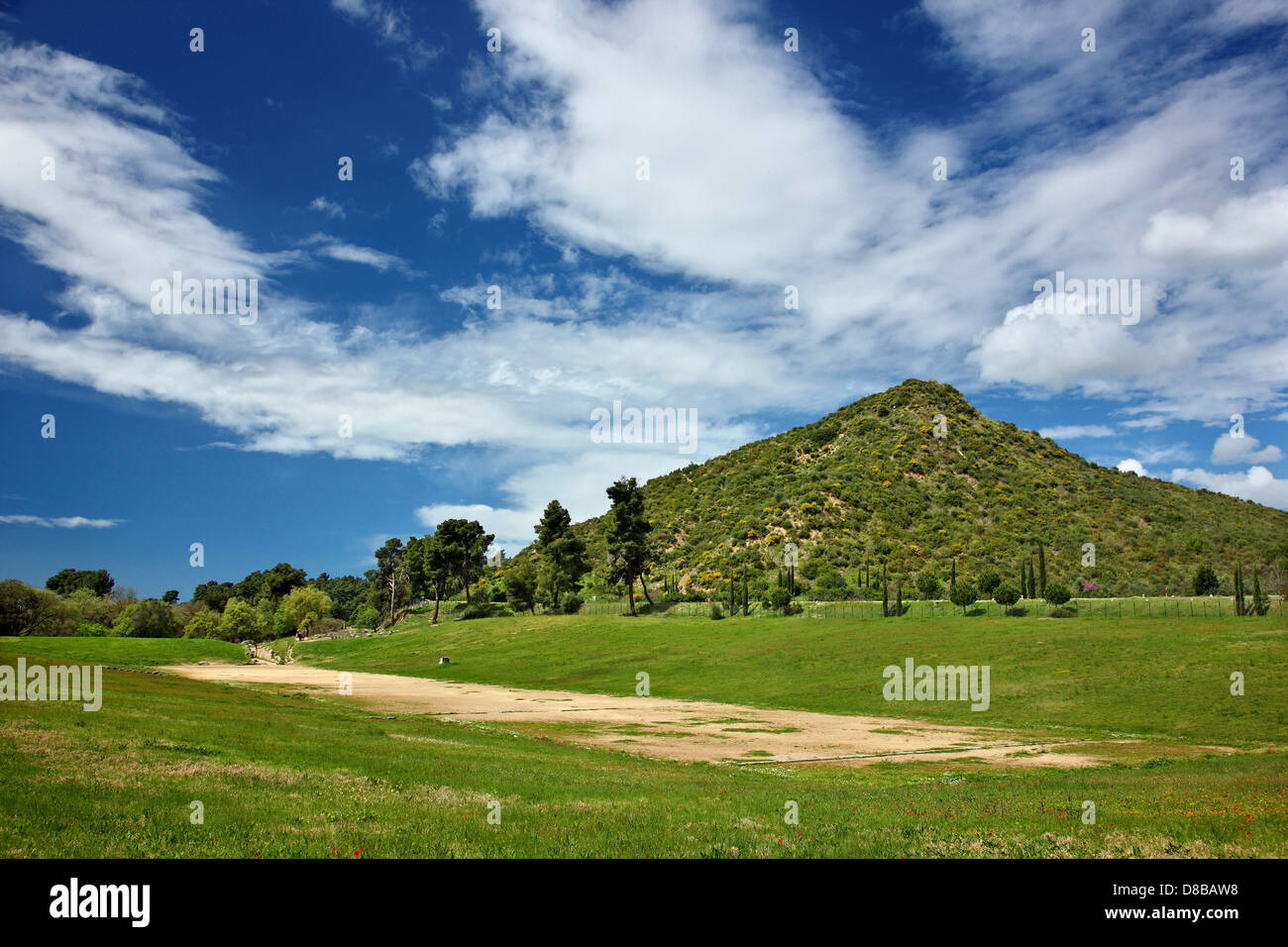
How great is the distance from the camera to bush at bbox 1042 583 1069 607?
241 ft

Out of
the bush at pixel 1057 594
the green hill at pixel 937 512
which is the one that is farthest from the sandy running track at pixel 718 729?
the green hill at pixel 937 512

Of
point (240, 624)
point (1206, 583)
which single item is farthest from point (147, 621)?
point (1206, 583)

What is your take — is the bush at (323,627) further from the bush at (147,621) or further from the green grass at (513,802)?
the green grass at (513,802)

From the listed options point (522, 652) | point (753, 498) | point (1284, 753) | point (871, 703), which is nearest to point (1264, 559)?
point (753, 498)

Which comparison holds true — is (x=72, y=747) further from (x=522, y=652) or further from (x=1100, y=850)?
(x=522, y=652)

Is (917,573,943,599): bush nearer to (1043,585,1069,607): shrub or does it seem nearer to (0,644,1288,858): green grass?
(1043,585,1069,607): shrub

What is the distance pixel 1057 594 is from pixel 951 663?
81.7ft

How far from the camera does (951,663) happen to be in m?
57.1

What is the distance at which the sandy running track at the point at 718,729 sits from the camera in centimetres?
2972

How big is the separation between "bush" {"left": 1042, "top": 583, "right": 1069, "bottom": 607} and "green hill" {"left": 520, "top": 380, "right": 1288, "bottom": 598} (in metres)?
25.2

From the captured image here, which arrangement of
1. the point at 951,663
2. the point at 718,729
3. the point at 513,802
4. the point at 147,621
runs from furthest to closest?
the point at 147,621, the point at 951,663, the point at 718,729, the point at 513,802

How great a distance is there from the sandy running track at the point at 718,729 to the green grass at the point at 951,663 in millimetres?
4992

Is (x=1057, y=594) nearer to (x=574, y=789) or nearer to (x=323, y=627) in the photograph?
(x=574, y=789)

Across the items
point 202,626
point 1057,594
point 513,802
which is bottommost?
point 202,626
